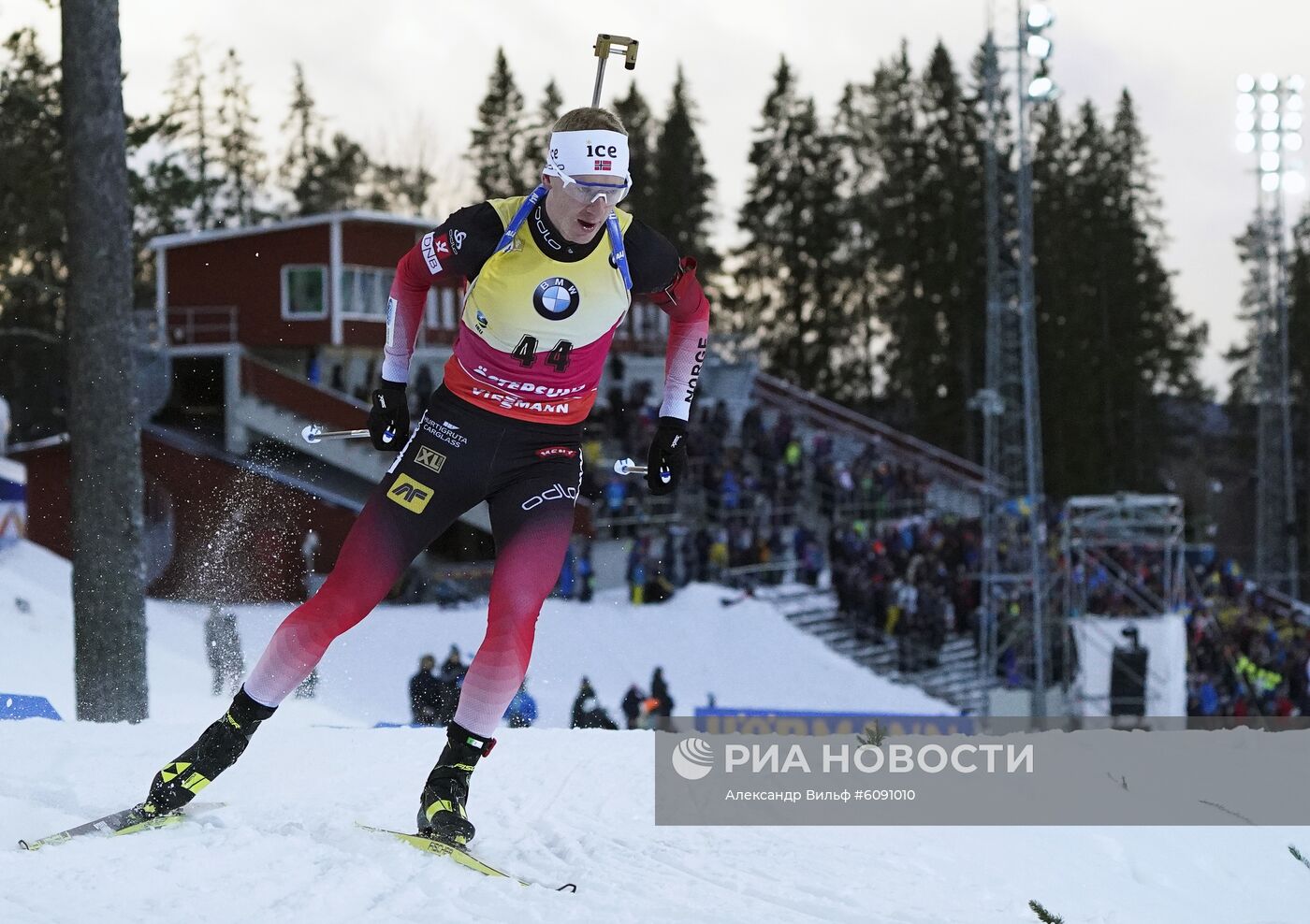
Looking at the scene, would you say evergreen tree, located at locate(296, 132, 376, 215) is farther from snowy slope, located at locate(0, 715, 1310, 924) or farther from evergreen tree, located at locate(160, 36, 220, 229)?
snowy slope, located at locate(0, 715, 1310, 924)

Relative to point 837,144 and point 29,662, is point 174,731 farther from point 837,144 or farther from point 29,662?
point 837,144

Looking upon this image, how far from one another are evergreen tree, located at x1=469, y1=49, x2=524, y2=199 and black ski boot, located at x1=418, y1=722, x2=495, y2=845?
42275 millimetres

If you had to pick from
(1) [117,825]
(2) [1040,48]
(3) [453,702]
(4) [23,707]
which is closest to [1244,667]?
(2) [1040,48]

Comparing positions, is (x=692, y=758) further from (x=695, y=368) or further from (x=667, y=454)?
(x=695, y=368)

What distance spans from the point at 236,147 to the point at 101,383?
1628 inches

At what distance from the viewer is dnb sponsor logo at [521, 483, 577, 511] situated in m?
4.70

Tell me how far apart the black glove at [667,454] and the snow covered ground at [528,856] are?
47.8 inches

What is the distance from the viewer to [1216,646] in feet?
67.5

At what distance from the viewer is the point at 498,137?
46.0 m

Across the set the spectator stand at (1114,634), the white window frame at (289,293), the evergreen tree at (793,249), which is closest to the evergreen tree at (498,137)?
the evergreen tree at (793,249)

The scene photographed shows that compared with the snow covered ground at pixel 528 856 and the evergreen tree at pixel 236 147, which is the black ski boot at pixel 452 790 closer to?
the snow covered ground at pixel 528 856

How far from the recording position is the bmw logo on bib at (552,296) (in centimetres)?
459

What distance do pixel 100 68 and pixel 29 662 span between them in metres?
5.92

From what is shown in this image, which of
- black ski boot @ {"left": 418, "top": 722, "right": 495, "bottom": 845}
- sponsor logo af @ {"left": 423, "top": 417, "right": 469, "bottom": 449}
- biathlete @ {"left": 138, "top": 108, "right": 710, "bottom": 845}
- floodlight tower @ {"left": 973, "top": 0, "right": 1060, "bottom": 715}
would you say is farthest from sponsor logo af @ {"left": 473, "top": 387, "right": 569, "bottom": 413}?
floodlight tower @ {"left": 973, "top": 0, "right": 1060, "bottom": 715}
